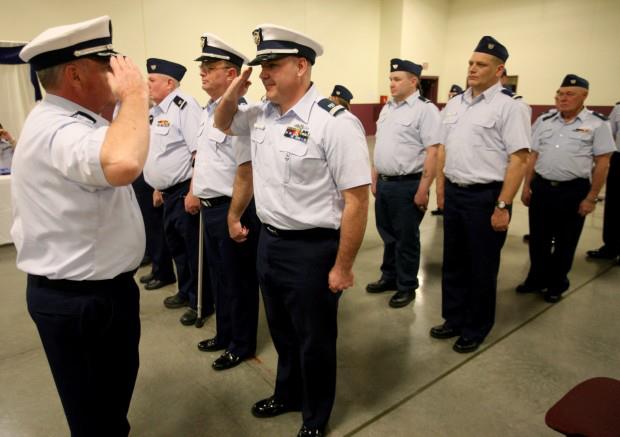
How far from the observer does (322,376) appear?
6.25 feet

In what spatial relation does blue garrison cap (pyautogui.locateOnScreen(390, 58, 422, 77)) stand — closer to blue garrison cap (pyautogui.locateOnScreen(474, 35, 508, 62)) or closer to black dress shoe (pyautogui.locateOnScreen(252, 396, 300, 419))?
blue garrison cap (pyautogui.locateOnScreen(474, 35, 508, 62))

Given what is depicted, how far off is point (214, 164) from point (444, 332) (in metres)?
1.93

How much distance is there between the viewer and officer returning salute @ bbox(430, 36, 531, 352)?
8.11ft

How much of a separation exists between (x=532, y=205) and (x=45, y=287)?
362 centimetres

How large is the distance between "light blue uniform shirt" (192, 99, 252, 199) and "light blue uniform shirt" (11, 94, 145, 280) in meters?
1.04

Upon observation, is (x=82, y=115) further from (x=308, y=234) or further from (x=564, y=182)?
(x=564, y=182)

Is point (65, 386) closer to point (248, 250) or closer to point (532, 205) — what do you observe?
point (248, 250)

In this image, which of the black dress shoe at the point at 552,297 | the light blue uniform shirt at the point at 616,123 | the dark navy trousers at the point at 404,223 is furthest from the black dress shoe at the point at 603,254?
the dark navy trousers at the point at 404,223

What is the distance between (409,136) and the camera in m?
3.36

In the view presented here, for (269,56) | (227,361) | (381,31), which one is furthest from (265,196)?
(381,31)

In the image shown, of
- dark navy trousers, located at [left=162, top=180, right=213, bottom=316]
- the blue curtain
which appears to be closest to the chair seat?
dark navy trousers, located at [left=162, top=180, right=213, bottom=316]

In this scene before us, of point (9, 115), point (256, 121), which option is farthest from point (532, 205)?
point (9, 115)

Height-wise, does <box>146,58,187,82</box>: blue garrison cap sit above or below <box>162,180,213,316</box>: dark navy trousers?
above

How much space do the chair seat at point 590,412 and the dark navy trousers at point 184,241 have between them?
2174 millimetres
